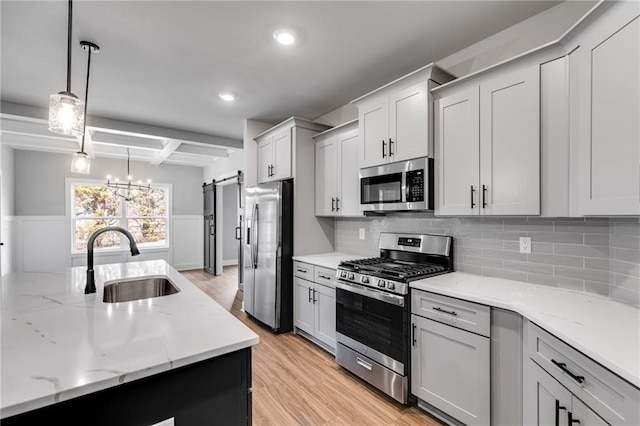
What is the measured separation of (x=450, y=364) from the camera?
1.91m

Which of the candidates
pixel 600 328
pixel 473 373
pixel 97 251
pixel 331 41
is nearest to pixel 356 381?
pixel 473 373

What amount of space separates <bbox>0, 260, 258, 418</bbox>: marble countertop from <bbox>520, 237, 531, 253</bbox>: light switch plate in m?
1.94

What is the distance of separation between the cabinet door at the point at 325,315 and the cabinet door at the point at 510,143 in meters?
1.62

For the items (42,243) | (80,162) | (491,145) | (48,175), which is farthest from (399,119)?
(42,243)

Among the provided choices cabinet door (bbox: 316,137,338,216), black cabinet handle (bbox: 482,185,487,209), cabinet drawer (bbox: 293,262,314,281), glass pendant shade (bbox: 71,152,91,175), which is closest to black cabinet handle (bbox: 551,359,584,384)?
black cabinet handle (bbox: 482,185,487,209)

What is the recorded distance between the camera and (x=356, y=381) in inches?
99.7

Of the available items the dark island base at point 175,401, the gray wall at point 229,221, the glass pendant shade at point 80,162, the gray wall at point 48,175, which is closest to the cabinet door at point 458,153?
the dark island base at point 175,401

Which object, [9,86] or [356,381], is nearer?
[356,381]

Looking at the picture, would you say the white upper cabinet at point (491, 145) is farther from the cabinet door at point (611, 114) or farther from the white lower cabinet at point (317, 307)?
the white lower cabinet at point (317, 307)

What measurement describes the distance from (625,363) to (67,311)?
7.41 ft

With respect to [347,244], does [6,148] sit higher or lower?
higher

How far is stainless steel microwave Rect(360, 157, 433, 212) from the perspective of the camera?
234cm

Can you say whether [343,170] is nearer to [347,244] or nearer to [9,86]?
[347,244]

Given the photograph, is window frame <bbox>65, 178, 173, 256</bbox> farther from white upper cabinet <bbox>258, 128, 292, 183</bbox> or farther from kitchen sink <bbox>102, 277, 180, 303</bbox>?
kitchen sink <bbox>102, 277, 180, 303</bbox>
